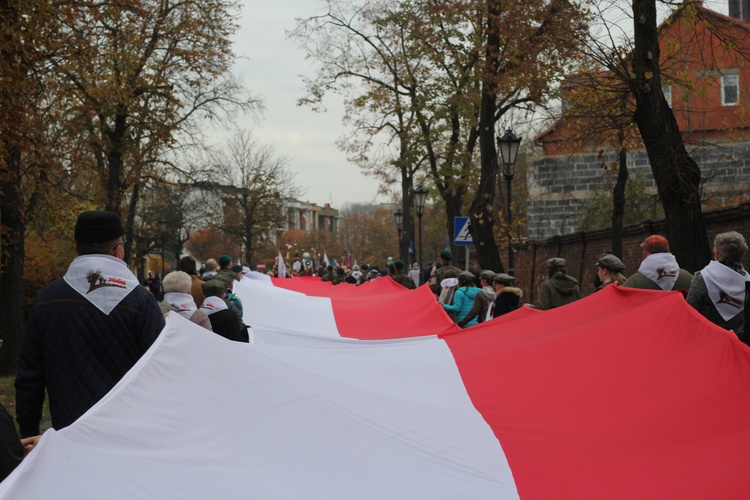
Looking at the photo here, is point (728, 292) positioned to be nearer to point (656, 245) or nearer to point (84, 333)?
point (656, 245)

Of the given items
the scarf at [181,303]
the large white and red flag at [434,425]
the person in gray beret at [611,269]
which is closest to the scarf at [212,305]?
the scarf at [181,303]

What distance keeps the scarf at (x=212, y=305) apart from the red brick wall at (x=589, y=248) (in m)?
10.7

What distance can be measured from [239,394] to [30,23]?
11.0 m

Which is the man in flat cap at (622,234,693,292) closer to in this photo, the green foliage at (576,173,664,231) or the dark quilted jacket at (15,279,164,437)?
the dark quilted jacket at (15,279,164,437)

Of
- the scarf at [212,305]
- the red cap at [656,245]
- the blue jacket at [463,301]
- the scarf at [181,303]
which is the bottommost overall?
the blue jacket at [463,301]

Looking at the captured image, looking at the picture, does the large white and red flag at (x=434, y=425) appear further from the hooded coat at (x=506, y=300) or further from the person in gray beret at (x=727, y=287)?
the hooded coat at (x=506, y=300)

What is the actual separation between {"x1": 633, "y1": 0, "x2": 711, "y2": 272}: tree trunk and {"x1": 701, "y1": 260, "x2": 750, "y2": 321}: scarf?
223 inches

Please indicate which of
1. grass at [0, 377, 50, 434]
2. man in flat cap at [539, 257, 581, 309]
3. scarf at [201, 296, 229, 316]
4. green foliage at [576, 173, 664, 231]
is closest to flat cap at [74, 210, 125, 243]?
scarf at [201, 296, 229, 316]

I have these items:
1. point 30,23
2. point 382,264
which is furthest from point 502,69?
point 382,264

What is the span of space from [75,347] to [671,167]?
954 centimetres

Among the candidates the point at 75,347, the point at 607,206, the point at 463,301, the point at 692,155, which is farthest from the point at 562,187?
the point at 75,347

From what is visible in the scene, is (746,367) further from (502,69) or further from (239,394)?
(502,69)

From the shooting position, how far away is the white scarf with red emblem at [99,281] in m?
5.11

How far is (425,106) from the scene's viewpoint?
107 feet
